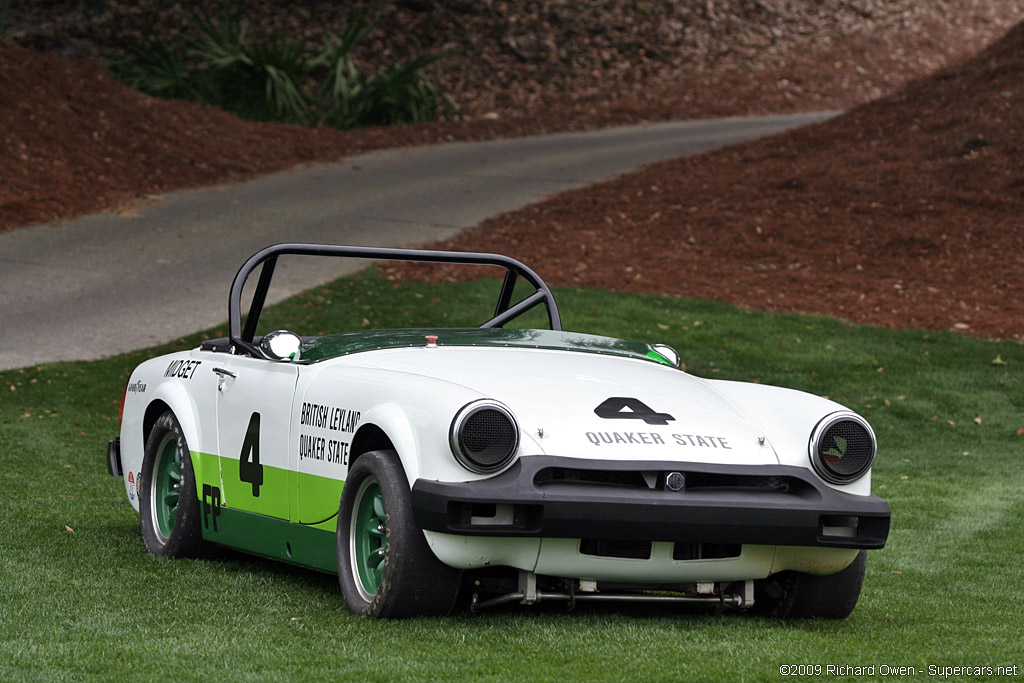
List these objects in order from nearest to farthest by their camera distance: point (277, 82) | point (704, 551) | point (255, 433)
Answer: point (704, 551)
point (255, 433)
point (277, 82)

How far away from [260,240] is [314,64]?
893cm

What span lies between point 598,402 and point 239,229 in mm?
12325

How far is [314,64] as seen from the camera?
24.1m

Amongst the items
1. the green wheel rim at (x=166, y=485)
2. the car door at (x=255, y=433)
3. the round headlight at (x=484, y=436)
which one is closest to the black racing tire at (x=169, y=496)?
the green wheel rim at (x=166, y=485)

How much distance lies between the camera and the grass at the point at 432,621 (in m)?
4.04

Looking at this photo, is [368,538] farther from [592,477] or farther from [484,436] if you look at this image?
[592,477]

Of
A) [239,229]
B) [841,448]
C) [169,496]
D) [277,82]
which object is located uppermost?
[277,82]

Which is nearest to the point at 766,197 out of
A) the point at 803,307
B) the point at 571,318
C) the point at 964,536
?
the point at 803,307

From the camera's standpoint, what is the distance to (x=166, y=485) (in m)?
6.37

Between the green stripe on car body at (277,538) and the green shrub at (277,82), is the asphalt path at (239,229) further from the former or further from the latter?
the green stripe on car body at (277,538)

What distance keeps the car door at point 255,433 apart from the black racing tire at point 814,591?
6.14 feet

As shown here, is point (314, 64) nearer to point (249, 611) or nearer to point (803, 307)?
point (803, 307)

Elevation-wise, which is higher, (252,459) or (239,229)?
(252,459)

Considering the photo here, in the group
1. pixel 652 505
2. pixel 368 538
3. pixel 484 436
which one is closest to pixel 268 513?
pixel 368 538
